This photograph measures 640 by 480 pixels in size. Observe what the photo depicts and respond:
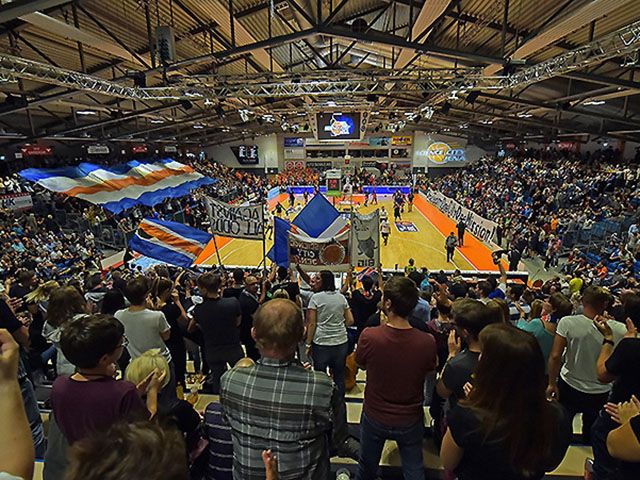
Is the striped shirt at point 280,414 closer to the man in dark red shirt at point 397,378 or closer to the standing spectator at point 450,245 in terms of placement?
the man in dark red shirt at point 397,378

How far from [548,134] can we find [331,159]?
20.6 meters

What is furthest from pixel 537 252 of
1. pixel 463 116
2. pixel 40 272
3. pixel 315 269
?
pixel 40 272

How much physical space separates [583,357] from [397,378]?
1658 millimetres

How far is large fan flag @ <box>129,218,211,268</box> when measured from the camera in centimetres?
681

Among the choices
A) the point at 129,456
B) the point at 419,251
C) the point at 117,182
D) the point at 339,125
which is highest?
the point at 339,125

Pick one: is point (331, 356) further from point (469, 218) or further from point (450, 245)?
point (469, 218)

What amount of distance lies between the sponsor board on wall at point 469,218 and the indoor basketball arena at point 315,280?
18 centimetres

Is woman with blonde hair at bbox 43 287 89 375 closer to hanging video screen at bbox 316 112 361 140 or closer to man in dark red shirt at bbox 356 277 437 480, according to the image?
man in dark red shirt at bbox 356 277 437 480

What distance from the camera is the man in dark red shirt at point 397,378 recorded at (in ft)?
7.25

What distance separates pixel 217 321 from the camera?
3.39 meters

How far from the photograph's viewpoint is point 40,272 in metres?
10.5

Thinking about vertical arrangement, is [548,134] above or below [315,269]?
above

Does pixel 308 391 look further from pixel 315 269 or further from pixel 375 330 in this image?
pixel 315 269

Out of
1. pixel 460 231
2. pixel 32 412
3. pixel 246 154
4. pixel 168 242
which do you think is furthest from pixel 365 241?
pixel 246 154
